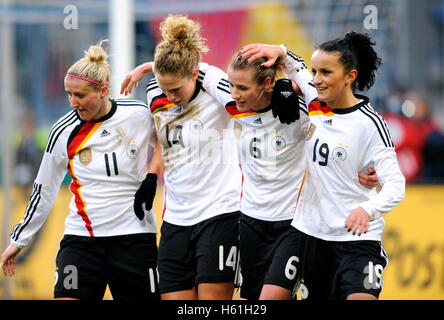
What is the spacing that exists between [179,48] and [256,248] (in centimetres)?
150

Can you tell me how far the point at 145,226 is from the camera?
17.7 ft

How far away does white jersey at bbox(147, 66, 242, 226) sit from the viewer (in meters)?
5.29

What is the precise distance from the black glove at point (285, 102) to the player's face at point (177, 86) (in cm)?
61

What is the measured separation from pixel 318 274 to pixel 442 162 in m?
5.47

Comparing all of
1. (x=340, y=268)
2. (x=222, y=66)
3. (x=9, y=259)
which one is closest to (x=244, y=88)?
(x=340, y=268)

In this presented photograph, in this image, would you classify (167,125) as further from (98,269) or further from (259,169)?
(98,269)

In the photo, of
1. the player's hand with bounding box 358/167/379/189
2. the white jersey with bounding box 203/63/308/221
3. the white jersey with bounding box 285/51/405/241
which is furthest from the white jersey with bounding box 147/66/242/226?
the player's hand with bounding box 358/167/379/189

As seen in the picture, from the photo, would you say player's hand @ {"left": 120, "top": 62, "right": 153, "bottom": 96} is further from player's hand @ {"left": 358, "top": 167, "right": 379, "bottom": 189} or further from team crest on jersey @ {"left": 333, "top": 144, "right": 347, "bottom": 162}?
player's hand @ {"left": 358, "top": 167, "right": 379, "bottom": 189}

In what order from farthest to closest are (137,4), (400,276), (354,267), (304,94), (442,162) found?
(137,4) < (442,162) < (400,276) < (304,94) < (354,267)

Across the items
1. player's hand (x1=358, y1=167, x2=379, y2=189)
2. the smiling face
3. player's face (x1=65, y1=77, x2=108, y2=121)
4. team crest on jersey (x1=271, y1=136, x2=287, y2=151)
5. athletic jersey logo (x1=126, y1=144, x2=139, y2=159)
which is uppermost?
the smiling face

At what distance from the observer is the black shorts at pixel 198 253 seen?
523 centimetres

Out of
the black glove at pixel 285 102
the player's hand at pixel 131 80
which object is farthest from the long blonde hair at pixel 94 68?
the black glove at pixel 285 102

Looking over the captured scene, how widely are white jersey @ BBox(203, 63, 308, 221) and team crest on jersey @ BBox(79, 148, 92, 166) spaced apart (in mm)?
1027

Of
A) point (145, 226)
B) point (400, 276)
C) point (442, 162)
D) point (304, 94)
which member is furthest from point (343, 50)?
point (442, 162)
